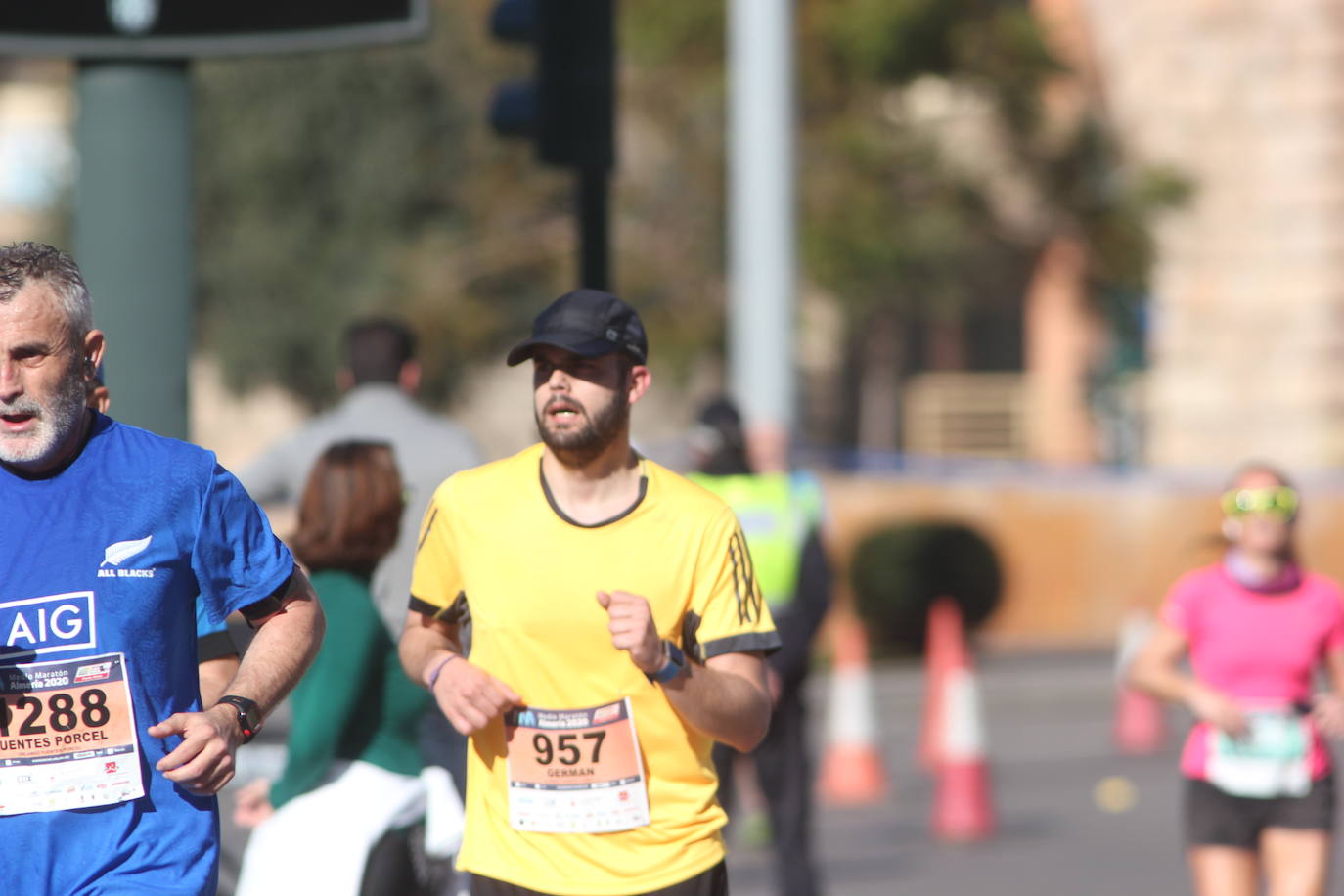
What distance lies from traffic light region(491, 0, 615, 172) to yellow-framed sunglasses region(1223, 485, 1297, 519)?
215cm

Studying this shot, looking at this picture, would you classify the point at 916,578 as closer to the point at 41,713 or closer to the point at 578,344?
the point at 578,344

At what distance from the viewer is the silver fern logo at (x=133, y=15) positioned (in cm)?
551

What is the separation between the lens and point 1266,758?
651 cm

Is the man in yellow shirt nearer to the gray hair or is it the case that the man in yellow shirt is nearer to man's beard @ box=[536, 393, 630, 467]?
man's beard @ box=[536, 393, 630, 467]

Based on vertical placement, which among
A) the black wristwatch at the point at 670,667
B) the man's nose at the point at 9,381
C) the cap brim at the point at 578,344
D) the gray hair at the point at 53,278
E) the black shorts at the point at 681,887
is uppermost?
the gray hair at the point at 53,278

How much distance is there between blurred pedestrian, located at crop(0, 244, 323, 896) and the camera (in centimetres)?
342

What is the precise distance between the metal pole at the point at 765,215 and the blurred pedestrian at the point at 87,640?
9.15 metres

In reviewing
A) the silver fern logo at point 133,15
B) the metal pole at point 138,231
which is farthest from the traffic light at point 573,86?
the silver fern logo at point 133,15

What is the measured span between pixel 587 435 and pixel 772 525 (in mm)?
4467

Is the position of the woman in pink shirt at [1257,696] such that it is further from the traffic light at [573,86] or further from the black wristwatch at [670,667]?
the black wristwatch at [670,667]

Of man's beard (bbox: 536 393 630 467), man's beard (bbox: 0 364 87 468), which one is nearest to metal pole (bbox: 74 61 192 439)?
man's beard (bbox: 536 393 630 467)

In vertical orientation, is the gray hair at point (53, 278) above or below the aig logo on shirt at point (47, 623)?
above

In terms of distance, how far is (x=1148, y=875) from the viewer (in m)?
9.67

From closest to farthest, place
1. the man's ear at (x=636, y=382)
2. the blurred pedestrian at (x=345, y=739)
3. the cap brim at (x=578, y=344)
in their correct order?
the cap brim at (x=578, y=344), the man's ear at (x=636, y=382), the blurred pedestrian at (x=345, y=739)
